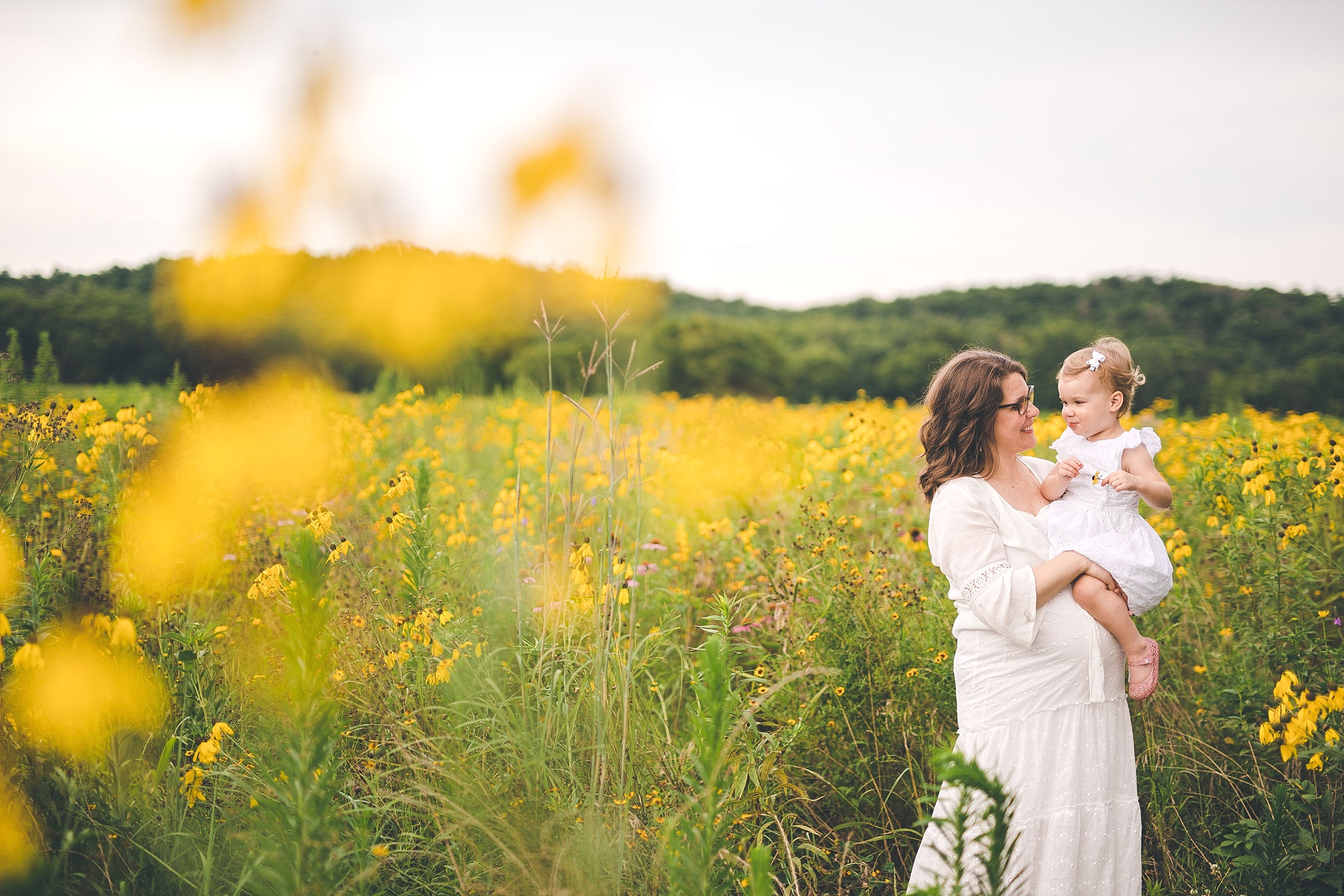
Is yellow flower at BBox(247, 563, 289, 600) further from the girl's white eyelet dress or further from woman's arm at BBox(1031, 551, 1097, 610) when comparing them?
the girl's white eyelet dress

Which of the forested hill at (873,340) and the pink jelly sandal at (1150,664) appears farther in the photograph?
the forested hill at (873,340)

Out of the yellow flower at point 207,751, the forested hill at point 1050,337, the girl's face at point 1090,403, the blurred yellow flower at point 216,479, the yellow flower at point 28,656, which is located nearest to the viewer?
the yellow flower at point 28,656

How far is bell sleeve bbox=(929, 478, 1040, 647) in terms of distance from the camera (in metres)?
1.89

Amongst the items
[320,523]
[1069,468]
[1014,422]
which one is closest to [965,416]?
[1014,422]

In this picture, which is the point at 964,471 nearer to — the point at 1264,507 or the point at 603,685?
the point at 603,685

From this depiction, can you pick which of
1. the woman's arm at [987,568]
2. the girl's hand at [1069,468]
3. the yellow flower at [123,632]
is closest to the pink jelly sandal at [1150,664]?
the woman's arm at [987,568]

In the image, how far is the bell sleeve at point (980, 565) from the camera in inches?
74.4

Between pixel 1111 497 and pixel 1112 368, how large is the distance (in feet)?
1.63

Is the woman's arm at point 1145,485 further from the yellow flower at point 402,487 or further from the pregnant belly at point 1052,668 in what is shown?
the yellow flower at point 402,487

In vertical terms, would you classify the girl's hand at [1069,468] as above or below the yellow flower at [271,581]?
above

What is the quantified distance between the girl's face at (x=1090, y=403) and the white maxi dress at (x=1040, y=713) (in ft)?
1.93

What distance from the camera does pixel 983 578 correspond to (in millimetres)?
1957

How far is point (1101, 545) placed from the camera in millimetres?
1978

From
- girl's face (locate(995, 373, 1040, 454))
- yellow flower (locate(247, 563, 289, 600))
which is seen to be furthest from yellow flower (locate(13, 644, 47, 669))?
girl's face (locate(995, 373, 1040, 454))
